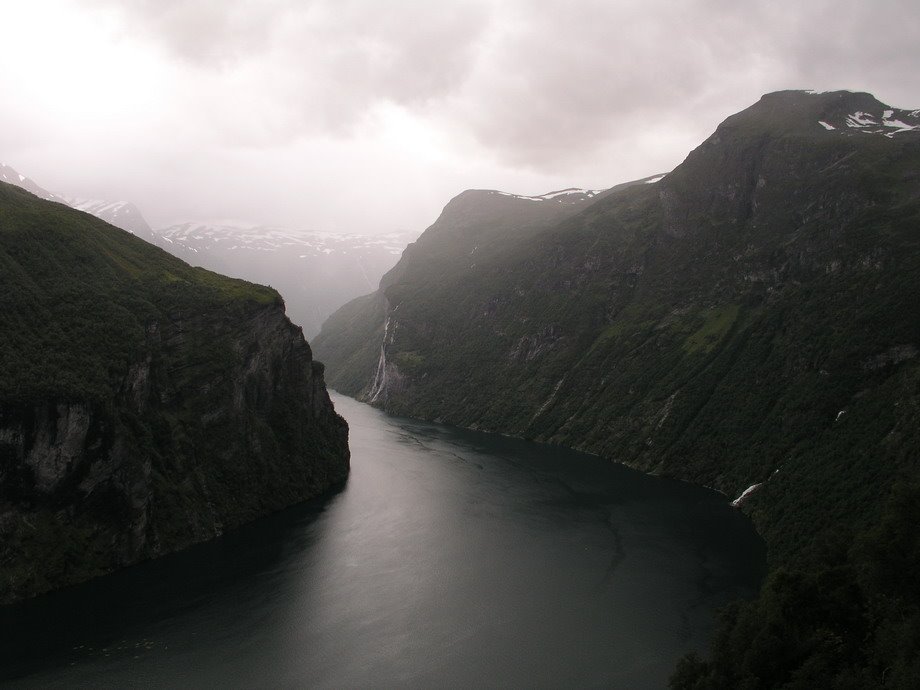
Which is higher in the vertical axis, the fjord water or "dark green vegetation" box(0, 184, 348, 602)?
"dark green vegetation" box(0, 184, 348, 602)

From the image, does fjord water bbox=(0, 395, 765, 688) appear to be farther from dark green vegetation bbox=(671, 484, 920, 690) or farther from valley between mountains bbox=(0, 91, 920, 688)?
dark green vegetation bbox=(671, 484, 920, 690)

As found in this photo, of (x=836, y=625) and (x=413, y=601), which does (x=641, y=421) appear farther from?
(x=836, y=625)

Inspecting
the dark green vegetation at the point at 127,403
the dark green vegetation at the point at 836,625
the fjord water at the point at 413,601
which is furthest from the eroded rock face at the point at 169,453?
the dark green vegetation at the point at 836,625

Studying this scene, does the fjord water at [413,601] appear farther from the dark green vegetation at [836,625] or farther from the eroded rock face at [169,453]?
the dark green vegetation at [836,625]

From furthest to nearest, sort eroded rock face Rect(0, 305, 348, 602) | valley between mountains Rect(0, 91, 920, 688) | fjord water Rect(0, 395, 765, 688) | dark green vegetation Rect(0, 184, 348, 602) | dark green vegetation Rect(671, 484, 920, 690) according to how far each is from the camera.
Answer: dark green vegetation Rect(0, 184, 348, 602), eroded rock face Rect(0, 305, 348, 602), fjord water Rect(0, 395, 765, 688), valley between mountains Rect(0, 91, 920, 688), dark green vegetation Rect(671, 484, 920, 690)

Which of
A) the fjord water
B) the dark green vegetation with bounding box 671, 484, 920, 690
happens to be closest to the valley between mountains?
the dark green vegetation with bounding box 671, 484, 920, 690

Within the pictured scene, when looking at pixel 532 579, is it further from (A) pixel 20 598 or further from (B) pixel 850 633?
(A) pixel 20 598
